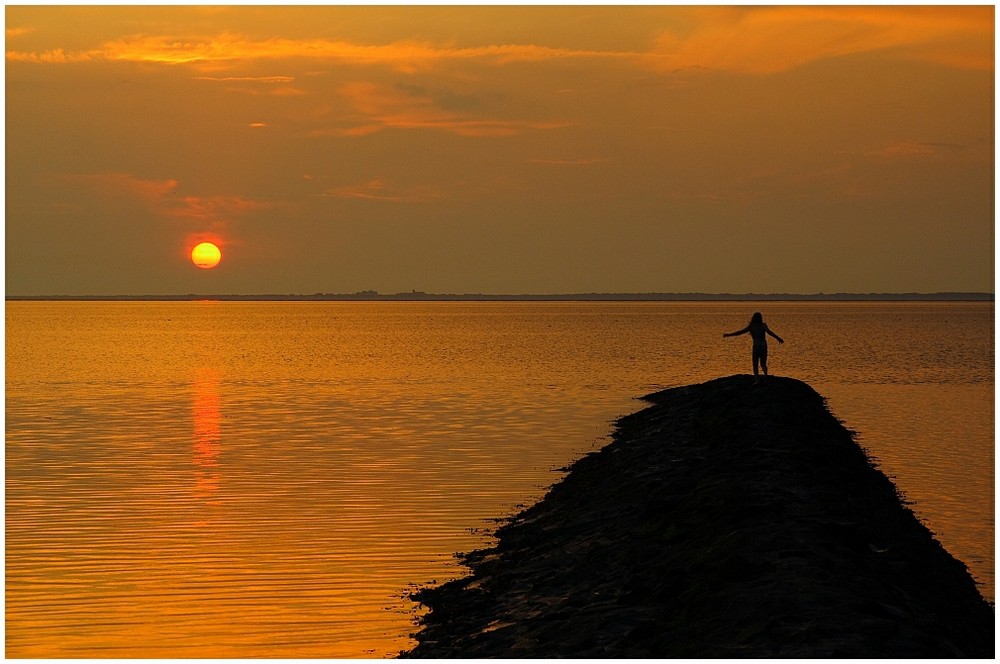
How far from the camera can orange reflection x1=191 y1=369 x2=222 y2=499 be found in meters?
29.8

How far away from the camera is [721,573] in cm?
1526

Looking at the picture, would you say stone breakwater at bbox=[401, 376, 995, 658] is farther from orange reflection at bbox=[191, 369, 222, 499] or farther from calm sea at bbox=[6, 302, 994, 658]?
orange reflection at bbox=[191, 369, 222, 499]

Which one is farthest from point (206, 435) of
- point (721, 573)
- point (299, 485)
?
point (721, 573)

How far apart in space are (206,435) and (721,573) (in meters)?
29.1

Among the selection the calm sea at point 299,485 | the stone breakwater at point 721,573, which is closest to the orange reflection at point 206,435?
the calm sea at point 299,485

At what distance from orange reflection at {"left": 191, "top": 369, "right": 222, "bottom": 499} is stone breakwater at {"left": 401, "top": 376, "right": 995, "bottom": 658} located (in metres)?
8.74

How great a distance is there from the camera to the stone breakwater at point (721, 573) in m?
13.1

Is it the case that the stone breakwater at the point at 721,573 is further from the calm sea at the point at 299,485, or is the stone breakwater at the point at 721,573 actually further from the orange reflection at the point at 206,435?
the orange reflection at the point at 206,435

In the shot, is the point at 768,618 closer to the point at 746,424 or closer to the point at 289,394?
the point at 746,424

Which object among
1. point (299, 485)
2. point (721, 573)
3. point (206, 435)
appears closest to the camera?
point (721, 573)

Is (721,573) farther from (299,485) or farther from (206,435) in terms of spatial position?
(206,435)

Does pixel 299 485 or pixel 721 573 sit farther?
pixel 299 485

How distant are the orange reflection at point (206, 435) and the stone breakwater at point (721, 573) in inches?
344

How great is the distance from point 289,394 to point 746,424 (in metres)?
35.2
